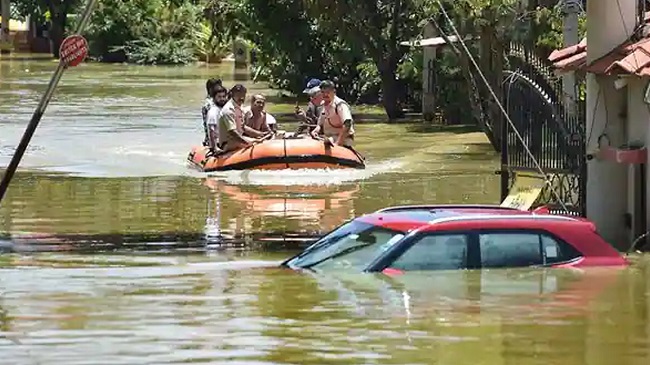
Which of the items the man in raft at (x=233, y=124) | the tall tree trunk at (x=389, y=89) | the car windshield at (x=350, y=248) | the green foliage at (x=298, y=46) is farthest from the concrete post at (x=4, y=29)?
the car windshield at (x=350, y=248)

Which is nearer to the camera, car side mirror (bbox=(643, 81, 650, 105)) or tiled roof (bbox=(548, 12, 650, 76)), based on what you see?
tiled roof (bbox=(548, 12, 650, 76))

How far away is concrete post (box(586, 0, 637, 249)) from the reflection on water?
2.90m

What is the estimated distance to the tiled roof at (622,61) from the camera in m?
15.5

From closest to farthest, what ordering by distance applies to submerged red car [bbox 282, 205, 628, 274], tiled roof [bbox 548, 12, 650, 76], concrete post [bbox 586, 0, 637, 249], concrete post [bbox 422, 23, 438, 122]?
1. submerged red car [bbox 282, 205, 628, 274]
2. tiled roof [bbox 548, 12, 650, 76]
3. concrete post [bbox 586, 0, 637, 249]
4. concrete post [bbox 422, 23, 438, 122]

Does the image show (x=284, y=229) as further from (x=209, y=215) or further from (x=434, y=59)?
(x=434, y=59)

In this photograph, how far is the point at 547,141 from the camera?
1789cm

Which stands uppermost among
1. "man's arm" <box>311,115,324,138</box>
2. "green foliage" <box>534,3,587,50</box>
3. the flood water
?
"green foliage" <box>534,3,587,50</box>

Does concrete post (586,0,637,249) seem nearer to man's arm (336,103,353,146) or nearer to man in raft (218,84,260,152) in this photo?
man's arm (336,103,353,146)

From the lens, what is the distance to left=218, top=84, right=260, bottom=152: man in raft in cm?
2455

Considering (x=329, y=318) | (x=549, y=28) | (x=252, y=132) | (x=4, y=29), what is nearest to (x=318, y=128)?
(x=252, y=132)

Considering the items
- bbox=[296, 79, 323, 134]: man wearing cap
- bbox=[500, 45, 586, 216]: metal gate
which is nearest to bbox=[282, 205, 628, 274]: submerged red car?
bbox=[500, 45, 586, 216]: metal gate

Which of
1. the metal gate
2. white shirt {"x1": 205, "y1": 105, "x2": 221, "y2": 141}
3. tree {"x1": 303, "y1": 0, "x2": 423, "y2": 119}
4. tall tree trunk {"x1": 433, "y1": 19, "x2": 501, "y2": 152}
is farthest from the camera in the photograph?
tree {"x1": 303, "y1": 0, "x2": 423, "y2": 119}

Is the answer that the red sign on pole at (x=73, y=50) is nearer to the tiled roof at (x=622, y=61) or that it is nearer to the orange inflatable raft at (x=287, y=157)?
the tiled roof at (x=622, y=61)

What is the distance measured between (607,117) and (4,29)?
238ft
